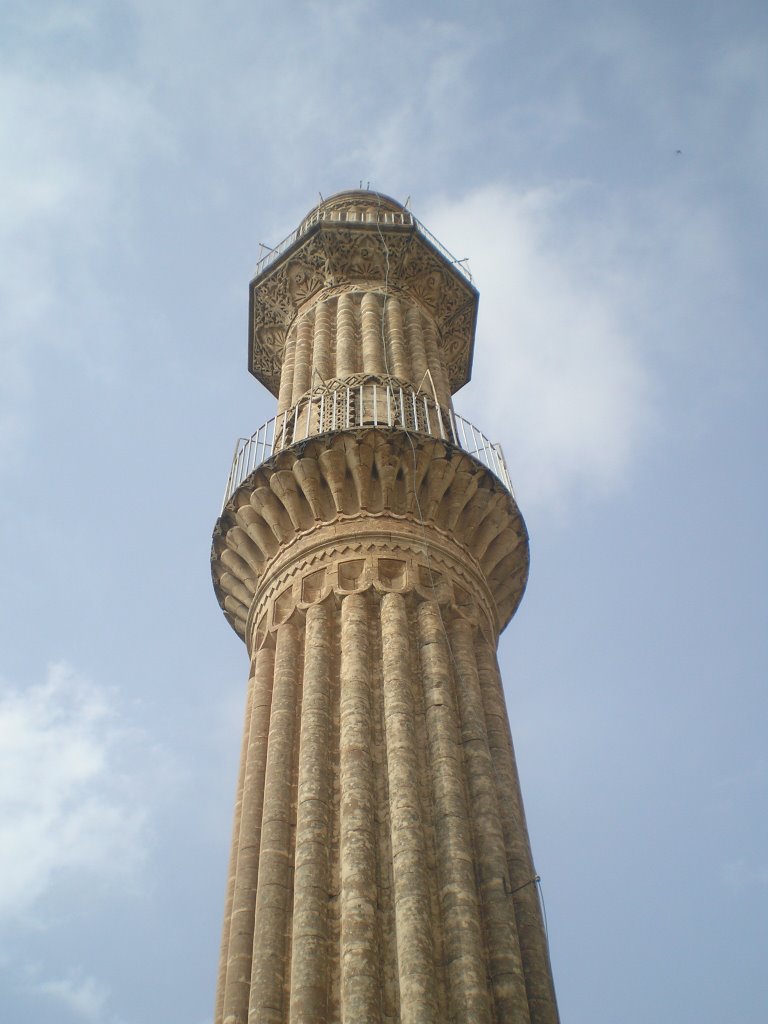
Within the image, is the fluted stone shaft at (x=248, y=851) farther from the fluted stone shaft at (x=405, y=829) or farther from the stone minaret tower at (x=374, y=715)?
the fluted stone shaft at (x=405, y=829)

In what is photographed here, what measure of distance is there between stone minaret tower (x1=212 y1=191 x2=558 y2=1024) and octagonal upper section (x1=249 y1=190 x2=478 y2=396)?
1857mm

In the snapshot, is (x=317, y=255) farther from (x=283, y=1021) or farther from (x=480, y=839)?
(x=283, y=1021)

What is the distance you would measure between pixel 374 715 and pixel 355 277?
9.49 meters

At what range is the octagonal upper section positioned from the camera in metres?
16.7

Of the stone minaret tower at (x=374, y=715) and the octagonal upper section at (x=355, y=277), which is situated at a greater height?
the octagonal upper section at (x=355, y=277)

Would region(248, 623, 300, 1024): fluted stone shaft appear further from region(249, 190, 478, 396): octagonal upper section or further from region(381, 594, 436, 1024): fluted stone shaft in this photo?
region(249, 190, 478, 396): octagonal upper section

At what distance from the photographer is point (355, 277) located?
1672cm

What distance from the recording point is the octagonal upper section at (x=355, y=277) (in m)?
16.7

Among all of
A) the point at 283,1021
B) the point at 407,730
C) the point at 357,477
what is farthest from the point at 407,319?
the point at 283,1021

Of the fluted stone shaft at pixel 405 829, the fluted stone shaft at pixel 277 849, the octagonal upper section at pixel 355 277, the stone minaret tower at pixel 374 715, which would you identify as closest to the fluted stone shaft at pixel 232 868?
the stone minaret tower at pixel 374 715

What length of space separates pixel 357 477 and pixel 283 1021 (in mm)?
5718

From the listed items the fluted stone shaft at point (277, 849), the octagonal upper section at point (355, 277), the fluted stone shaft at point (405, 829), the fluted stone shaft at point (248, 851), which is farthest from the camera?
the octagonal upper section at point (355, 277)

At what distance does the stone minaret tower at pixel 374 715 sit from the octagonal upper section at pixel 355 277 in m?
1.86

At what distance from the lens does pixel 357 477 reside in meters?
11.2
